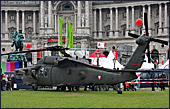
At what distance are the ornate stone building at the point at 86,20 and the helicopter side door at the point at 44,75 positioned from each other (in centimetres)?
6637

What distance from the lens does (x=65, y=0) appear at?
108188 millimetres

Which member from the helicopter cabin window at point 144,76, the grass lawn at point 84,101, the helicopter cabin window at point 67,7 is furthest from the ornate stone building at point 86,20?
the grass lawn at point 84,101

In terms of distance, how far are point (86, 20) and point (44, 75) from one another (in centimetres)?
7326

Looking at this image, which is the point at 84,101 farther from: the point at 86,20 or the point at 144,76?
the point at 86,20

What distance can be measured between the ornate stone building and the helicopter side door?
218 feet

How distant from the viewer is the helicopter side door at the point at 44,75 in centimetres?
3550

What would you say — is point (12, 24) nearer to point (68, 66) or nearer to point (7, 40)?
point (7, 40)

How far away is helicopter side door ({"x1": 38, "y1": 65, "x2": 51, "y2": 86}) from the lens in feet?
116

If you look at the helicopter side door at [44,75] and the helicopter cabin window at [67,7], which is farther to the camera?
the helicopter cabin window at [67,7]

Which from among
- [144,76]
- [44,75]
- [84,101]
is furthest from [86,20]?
[84,101]

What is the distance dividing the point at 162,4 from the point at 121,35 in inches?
620

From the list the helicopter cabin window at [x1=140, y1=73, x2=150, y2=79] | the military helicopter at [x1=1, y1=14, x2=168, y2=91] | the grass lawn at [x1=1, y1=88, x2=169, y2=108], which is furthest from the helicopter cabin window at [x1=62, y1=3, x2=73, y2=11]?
the grass lawn at [x1=1, y1=88, x2=169, y2=108]

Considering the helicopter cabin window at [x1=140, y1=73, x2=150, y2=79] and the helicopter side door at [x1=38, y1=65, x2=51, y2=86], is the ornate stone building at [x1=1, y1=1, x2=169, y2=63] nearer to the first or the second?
the helicopter cabin window at [x1=140, y1=73, x2=150, y2=79]

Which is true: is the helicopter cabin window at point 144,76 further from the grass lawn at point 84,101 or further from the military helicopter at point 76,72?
the grass lawn at point 84,101
